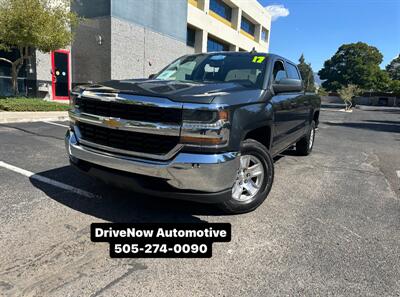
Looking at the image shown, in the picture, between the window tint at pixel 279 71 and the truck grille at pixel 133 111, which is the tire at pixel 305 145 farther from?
the truck grille at pixel 133 111

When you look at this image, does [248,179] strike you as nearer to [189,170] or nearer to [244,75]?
[189,170]

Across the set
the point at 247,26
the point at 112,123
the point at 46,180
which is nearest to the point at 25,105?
the point at 46,180

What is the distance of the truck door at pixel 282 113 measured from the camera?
427cm

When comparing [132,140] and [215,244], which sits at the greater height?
[132,140]

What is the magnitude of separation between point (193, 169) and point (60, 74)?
16.7 metres

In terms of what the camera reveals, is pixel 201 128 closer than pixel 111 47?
Yes

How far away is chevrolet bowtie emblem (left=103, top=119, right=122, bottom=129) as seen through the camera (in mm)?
3107

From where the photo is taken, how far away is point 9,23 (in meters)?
11.9

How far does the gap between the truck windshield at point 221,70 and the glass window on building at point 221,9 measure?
2849cm

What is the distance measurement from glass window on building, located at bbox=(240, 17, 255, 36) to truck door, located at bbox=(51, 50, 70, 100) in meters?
26.1

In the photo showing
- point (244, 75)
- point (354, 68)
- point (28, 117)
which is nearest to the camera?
point (244, 75)

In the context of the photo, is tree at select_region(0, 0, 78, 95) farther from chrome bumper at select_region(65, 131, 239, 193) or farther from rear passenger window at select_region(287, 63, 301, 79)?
chrome bumper at select_region(65, 131, 239, 193)

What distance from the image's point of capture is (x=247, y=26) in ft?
133

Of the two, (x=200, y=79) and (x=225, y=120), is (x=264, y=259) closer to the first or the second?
(x=225, y=120)
